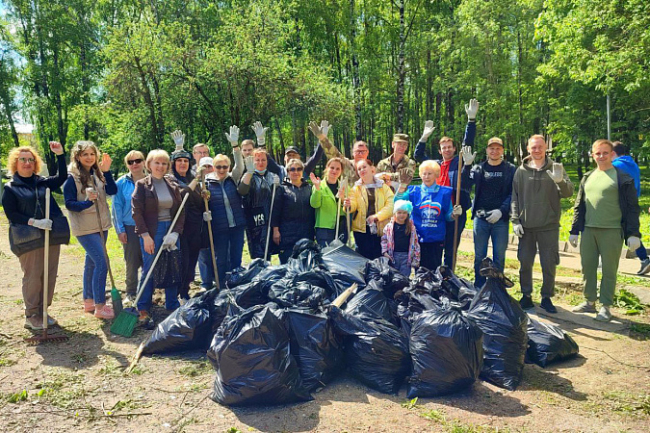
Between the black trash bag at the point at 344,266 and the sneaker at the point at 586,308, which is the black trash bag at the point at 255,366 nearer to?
the black trash bag at the point at 344,266

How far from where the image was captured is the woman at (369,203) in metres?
5.22

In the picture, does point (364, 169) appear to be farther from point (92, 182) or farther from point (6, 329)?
point (6, 329)

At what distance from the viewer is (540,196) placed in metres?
4.89

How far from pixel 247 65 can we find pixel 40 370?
1276 cm

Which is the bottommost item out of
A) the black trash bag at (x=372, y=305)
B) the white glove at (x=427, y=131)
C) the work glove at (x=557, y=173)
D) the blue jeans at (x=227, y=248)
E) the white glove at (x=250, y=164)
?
the black trash bag at (x=372, y=305)

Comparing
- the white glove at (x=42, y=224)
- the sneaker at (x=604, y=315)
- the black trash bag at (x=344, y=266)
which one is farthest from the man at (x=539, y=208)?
the white glove at (x=42, y=224)

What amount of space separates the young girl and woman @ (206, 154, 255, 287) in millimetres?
1653

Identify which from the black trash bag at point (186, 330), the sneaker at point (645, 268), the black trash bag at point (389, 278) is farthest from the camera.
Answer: the sneaker at point (645, 268)

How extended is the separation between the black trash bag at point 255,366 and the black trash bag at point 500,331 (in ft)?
4.41

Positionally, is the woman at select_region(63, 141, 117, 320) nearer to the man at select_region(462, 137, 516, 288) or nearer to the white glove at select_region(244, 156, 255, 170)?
the white glove at select_region(244, 156, 255, 170)

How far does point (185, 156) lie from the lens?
5363 millimetres

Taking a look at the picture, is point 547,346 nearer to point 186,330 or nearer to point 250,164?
point 186,330

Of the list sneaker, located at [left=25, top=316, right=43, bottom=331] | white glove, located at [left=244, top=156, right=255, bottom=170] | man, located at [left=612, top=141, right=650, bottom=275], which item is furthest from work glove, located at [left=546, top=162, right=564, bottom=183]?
sneaker, located at [left=25, top=316, right=43, bottom=331]

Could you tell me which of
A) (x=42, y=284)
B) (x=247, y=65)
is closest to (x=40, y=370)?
(x=42, y=284)
